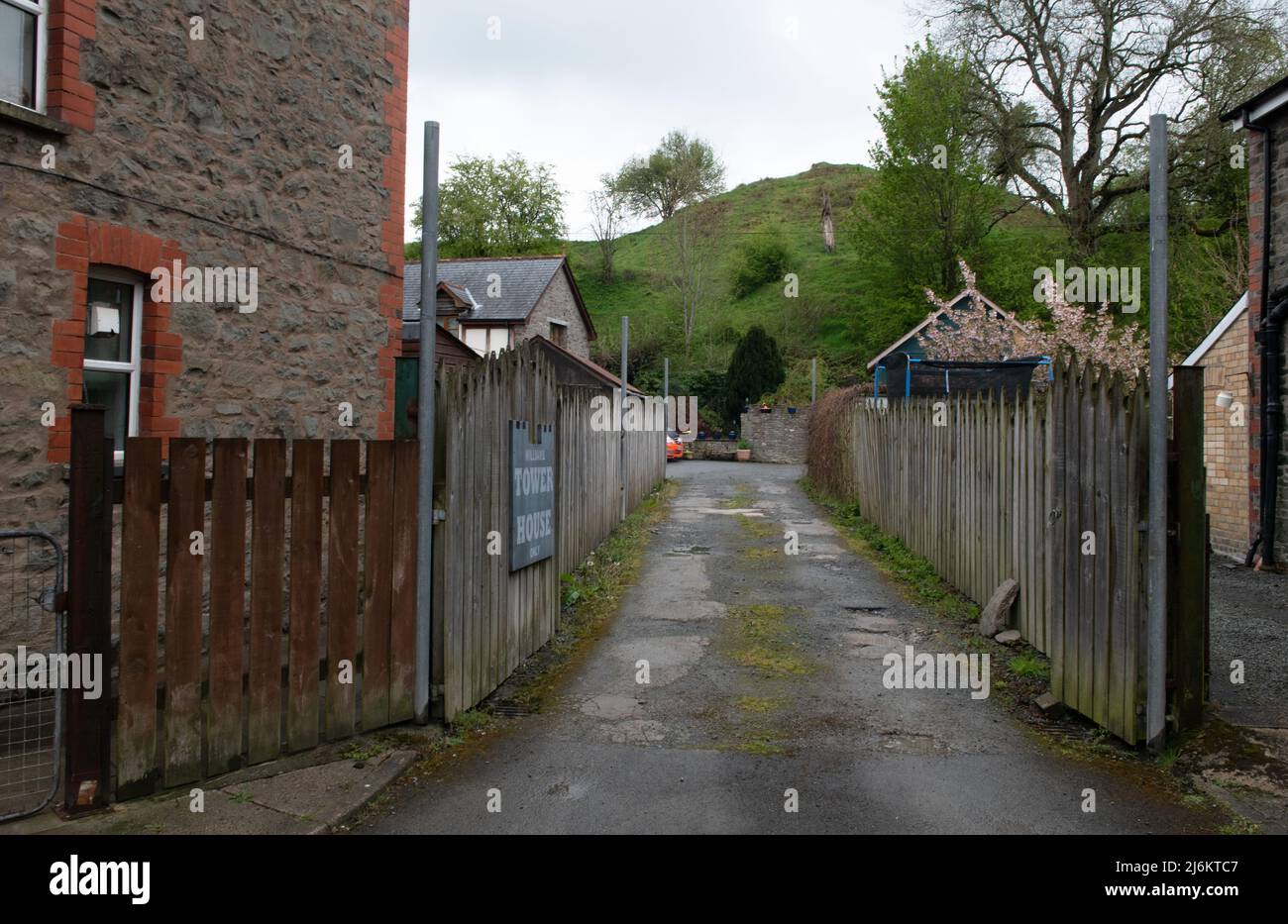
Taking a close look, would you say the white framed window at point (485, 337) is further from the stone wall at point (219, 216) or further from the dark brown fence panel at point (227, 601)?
the dark brown fence panel at point (227, 601)

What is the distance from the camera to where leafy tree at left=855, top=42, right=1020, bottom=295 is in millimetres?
35281

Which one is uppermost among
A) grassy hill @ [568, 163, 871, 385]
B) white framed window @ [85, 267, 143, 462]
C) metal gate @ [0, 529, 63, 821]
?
grassy hill @ [568, 163, 871, 385]

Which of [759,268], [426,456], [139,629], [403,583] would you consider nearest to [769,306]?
[759,268]

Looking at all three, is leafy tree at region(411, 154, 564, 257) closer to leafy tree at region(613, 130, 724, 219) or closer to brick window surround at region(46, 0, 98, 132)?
leafy tree at region(613, 130, 724, 219)

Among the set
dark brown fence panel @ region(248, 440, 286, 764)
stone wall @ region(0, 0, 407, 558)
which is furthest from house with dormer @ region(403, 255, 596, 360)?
dark brown fence panel @ region(248, 440, 286, 764)

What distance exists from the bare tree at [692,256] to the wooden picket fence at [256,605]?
48940 millimetres

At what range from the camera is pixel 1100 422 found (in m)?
5.21

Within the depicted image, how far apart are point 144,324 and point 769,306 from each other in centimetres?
5303

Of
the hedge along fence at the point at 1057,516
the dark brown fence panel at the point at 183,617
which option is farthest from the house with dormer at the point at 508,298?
the dark brown fence panel at the point at 183,617

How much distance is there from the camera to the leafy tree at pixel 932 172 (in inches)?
1389

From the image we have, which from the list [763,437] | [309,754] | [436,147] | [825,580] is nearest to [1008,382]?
[825,580]

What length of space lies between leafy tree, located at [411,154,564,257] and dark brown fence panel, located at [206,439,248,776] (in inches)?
2178

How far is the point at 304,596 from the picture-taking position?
4520 millimetres

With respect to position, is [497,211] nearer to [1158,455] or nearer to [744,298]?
[744,298]
